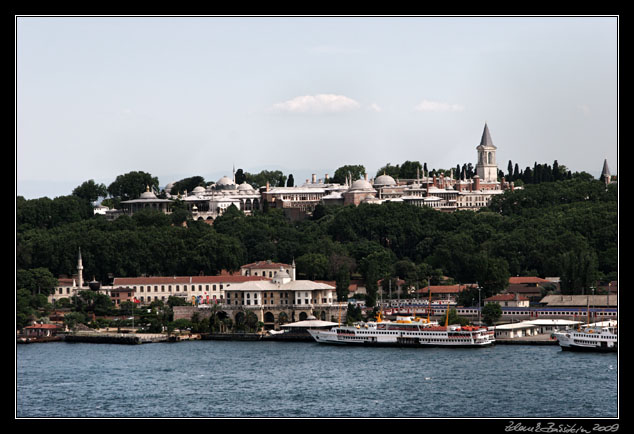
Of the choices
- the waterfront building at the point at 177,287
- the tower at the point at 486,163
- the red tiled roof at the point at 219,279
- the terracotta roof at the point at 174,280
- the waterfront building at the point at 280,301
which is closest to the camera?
the waterfront building at the point at 280,301

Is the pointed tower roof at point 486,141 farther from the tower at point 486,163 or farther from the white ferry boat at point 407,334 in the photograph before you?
the white ferry boat at point 407,334

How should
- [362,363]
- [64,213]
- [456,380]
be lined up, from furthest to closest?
[64,213], [362,363], [456,380]

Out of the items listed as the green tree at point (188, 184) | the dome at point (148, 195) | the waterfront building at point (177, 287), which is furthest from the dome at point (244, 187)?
the waterfront building at point (177, 287)

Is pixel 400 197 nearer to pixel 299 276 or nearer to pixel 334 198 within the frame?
pixel 334 198

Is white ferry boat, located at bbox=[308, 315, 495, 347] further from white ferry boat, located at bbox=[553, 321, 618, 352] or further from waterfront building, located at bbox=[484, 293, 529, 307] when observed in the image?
waterfront building, located at bbox=[484, 293, 529, 307]

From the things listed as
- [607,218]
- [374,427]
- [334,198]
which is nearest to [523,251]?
[607,218]
